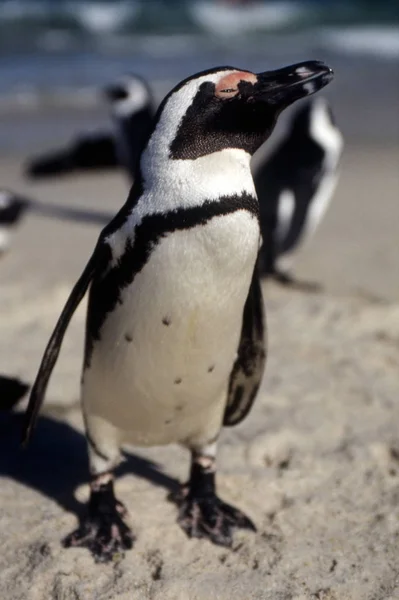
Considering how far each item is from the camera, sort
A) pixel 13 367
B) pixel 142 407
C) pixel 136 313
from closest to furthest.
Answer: pixel 136 313 → pixel 142 407 → pixel 13 367

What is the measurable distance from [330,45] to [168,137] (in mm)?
20649

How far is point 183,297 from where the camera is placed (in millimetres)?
2541

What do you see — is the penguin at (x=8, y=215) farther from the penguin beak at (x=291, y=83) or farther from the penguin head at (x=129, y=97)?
the penguin beak at (x=291, y=83)

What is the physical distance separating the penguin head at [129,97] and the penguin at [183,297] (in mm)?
5302

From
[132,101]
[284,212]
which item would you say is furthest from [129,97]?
[284,212]

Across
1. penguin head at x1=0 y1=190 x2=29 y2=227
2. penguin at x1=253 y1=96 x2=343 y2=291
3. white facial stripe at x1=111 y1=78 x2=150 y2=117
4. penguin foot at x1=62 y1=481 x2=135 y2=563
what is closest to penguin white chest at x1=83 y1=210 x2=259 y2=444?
penguin foot at x1=62 y1=481 x2=135 y2=563

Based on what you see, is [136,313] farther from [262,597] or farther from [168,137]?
[262,597]

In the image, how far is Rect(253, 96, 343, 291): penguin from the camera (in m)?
5.90

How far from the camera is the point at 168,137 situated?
2.46 meters

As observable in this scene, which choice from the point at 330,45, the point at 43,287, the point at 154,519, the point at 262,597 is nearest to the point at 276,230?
the point at 43,287

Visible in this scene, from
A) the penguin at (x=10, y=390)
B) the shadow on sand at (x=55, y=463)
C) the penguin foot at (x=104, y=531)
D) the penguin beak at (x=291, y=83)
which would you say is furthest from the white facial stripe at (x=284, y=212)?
the penguin beak at (x=291, y=83)

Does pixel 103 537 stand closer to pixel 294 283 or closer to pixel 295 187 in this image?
pixel 294 283

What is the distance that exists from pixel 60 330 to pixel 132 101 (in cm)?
553

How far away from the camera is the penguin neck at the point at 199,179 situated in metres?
2.43
